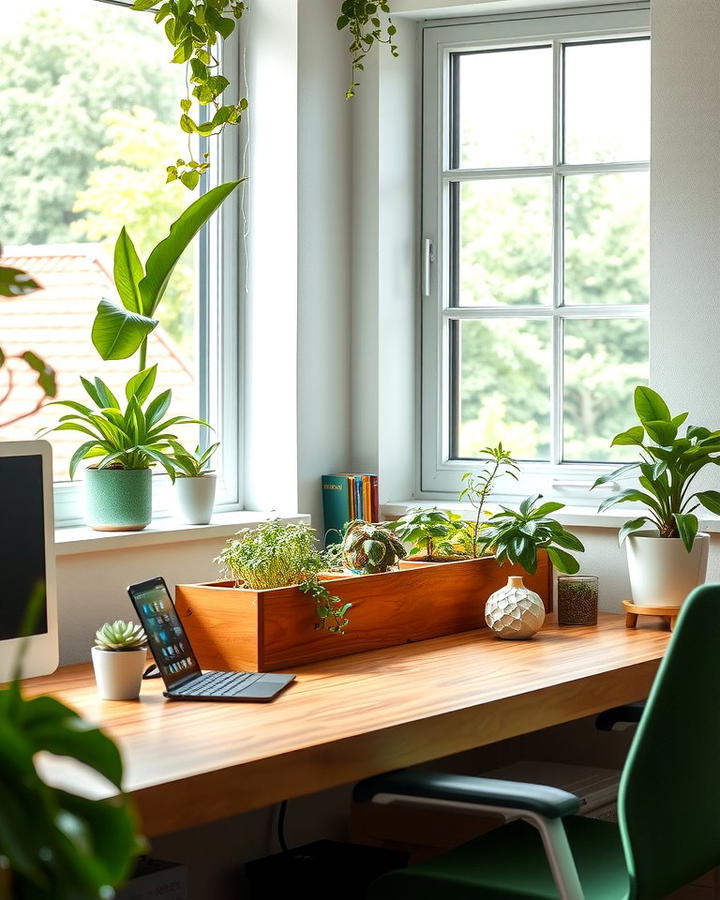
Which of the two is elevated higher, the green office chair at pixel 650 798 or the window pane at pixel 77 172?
Answer: the window pane at pixel 77 172

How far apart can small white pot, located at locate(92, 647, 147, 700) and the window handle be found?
1587 mm

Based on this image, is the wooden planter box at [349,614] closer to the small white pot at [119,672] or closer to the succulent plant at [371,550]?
the succulent plant at [371,550]

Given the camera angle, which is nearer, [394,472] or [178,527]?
[178,527]

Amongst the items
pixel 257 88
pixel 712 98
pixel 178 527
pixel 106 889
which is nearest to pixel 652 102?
pixel 712 98

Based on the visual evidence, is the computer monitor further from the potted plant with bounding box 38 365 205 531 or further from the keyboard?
the potted plant with bounding box 38 365 205 531

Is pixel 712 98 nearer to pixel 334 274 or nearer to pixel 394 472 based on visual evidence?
pixel 334 274

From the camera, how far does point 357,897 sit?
2.63 meters

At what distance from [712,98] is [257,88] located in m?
1.08

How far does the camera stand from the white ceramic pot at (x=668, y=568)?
2.72 metres

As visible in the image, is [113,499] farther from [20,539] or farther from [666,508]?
[666,508]

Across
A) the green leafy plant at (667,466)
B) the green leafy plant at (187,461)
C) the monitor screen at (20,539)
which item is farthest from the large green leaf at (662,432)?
the monitor screen at (20,539)

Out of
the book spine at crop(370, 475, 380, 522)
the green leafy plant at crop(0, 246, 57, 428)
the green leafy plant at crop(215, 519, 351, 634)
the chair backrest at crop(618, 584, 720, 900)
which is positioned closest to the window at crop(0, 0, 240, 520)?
the book spine at crop(370, 475, 380, 522)

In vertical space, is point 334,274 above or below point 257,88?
below

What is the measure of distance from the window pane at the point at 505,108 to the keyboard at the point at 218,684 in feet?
5.52
